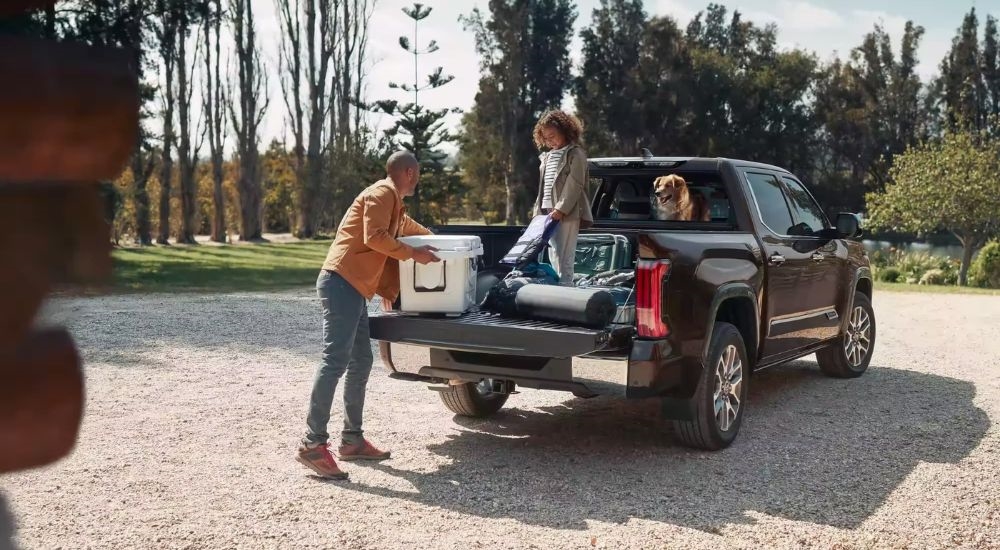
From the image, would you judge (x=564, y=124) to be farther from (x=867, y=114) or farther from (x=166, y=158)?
(x=867, y=114)

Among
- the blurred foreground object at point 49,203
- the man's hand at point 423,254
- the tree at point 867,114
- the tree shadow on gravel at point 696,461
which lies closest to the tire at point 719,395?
the tree shadow on gravel at point 696,461

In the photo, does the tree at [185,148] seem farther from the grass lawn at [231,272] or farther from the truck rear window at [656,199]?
the truck rear window at [656,199]

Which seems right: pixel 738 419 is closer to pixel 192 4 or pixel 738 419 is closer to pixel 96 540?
pixel 96 540

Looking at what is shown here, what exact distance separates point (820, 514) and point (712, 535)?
71 centimetres

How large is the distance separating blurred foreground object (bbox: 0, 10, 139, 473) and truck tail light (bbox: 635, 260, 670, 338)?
4.56m

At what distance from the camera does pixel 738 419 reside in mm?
6191

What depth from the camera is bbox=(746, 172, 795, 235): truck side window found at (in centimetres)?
716

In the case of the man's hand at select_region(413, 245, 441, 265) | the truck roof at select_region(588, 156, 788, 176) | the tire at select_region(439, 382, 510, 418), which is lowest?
the tire at select_region(439, 382, 510, 418)

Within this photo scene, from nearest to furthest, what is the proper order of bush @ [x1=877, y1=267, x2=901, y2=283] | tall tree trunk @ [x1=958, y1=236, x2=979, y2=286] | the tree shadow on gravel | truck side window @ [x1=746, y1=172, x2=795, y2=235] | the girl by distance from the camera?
the tree shadow on gravel < the girl < truck side window @ [x1=746, y1=172, x2=795, y2=235] < bush @ [x1=877, y1=267, x2=901, y2=283] < tall tree trunk @ [x1=958, y1=236, x2=979, y2=286]

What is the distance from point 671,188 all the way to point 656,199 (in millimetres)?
262

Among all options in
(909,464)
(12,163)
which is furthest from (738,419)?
(12,163)

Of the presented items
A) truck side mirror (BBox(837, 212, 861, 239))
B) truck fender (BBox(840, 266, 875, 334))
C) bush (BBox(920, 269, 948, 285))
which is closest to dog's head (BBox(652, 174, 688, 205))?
truck side mirror (BBox(837, 212, 861, 239))

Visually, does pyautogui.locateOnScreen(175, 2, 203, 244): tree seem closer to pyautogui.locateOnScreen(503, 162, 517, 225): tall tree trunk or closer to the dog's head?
pyautogui.locateOnScreen(503, 162, 517, 225): tall tree trunk

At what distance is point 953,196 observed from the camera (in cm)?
2547
